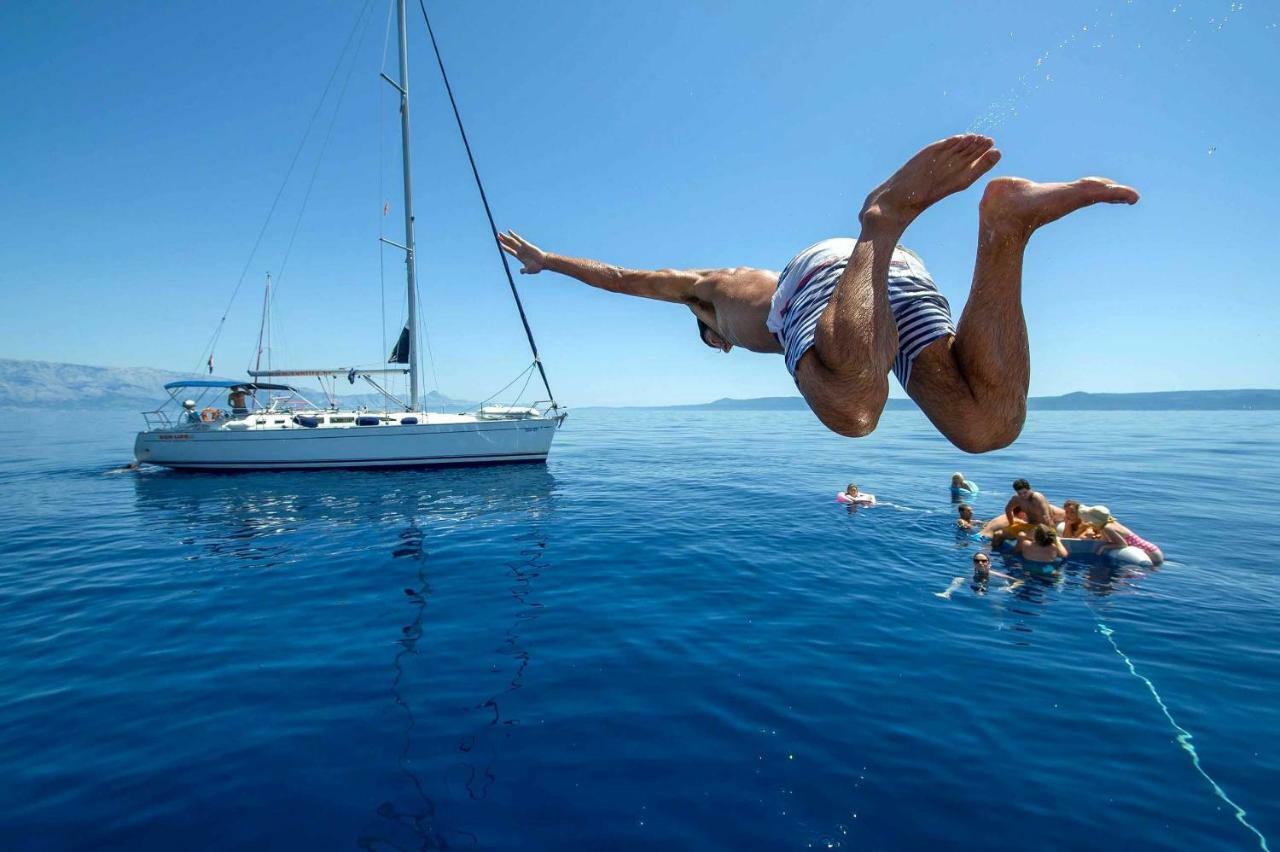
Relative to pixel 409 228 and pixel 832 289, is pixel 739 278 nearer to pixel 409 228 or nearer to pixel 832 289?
pixel 832 289

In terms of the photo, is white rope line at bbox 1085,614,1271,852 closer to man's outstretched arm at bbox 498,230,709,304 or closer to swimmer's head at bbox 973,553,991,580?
swimmer's head at bbox 973,553,991,580

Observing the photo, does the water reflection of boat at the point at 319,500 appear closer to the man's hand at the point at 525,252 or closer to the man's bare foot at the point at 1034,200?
the man's hand at the point at 525,252

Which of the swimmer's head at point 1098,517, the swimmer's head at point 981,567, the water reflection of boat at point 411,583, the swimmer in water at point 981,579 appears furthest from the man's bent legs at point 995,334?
the swimmer's head at point 1098,517

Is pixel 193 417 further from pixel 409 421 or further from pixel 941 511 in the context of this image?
pixel 941 511

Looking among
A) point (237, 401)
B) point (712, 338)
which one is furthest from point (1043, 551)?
point (237, 401)

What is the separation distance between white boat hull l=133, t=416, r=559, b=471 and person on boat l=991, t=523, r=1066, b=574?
66.2 ft

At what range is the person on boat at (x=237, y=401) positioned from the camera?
25469 millimetres

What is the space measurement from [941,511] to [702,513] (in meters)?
7.73

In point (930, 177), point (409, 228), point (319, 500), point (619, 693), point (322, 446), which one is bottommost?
point (619, 693)

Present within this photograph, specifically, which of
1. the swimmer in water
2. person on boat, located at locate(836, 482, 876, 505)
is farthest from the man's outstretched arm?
person on boat, located at locate(836, 482, 876, 505)

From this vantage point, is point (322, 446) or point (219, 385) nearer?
point (322, 446)

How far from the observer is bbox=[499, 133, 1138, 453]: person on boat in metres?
2.21

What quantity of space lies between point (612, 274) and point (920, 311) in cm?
189

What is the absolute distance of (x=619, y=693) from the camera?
5887 millimetres
